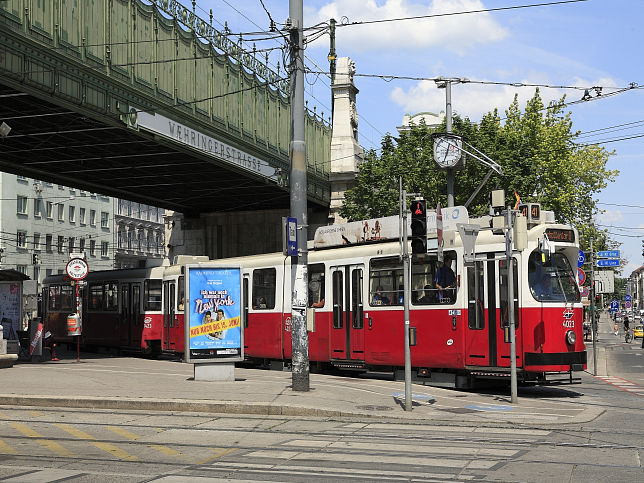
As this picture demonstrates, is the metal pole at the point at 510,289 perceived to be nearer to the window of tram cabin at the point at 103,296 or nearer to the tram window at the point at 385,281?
the tram window at the point at 385,281

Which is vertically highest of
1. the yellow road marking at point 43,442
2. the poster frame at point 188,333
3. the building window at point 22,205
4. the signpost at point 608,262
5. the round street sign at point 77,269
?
the building window at point 22,205

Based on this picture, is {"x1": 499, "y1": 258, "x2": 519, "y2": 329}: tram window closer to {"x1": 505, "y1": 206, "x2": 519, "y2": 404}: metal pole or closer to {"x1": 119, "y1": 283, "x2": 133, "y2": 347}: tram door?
{"x1": 505, "y1": 206, "x2": 519, "y2": 404}: metal pole

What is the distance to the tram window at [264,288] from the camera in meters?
23.2

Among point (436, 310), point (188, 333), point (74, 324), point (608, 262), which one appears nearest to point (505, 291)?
point (436, 310)

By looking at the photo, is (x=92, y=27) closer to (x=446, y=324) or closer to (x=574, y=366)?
(x=446, y=324)

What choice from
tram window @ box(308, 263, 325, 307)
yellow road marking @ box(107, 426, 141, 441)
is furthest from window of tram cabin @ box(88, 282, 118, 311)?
yellow road marking @ box(107, 426, 141, 441)

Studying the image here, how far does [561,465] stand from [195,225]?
148 ft

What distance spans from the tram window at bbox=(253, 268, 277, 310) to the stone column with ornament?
70.3 ft

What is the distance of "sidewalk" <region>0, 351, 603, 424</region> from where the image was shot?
46.0 feet

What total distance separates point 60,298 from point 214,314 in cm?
2084

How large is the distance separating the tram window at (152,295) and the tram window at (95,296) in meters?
4.03

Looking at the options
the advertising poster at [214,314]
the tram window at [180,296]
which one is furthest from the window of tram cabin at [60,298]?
the advertising poster at [214,314]

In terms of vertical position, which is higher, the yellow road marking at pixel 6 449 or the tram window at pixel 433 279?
the tram window at pixel 433 279

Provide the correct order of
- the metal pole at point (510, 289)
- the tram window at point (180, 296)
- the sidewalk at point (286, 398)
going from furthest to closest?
the tram window at point (180, 296), the metal pole at point (510, 289), the sidewalk at point (286, 398)
